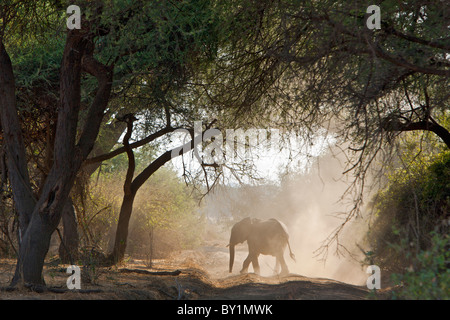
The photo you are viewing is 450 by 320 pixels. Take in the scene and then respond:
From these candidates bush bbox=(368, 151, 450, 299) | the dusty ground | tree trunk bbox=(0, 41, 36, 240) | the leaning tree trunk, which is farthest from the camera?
bush bbox=(368, 151, 450, 299)

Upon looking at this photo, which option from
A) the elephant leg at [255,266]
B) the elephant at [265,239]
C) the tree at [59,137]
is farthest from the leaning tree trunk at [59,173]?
the elephant at [265,239]

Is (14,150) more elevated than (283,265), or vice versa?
(14,150)

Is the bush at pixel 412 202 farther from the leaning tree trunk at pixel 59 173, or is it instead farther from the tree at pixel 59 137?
the leaning tree trunk at pixel 59 173

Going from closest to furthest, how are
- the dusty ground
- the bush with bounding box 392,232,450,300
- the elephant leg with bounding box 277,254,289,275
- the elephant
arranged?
the bush with bounding box 392,232,450,300, the dusty ground, the elephant leg with bounding box 277,254,289,275, the elephant

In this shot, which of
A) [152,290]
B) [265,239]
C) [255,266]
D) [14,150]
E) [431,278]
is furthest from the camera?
[265,239]

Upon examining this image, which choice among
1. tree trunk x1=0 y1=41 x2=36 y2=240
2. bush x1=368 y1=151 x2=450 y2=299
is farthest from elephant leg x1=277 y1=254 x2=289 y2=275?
tree trunk x1=0 y1=41 x2=36 y2=240

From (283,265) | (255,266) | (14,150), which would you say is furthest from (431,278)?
(255,266)

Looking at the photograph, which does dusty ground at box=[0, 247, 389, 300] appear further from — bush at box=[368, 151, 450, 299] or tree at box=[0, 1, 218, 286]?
bush at box=[368, 151, 450, 299]

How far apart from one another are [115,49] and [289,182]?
4570 cm

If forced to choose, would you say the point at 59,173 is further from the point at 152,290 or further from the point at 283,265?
the point at 283,265

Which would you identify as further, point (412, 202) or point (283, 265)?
point (283, 265)

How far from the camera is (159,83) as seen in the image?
12727mm

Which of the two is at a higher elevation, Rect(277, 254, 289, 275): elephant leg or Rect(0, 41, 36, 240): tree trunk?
Rect(0, 41, 36, 240): tree trunk

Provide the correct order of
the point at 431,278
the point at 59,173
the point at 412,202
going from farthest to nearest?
the point at 412,202
the point at 59,173
the point at 431,278
